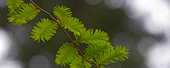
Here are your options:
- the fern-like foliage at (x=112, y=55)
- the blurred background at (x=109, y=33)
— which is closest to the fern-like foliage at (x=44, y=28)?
the fern-like foliage at (x=112, y=55)

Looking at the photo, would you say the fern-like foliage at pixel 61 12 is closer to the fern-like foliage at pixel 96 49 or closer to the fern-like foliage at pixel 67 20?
the fern-like foliage at pixel 67 20

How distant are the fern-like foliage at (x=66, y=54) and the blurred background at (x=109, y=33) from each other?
254cm

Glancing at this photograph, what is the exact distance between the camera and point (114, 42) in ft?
12.7

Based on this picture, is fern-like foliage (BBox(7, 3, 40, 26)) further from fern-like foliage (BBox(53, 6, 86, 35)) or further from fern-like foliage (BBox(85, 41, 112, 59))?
fern-like foliage (BBox(85, 41, 112, 59))

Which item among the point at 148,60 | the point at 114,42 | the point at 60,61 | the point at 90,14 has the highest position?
the point at 90,14

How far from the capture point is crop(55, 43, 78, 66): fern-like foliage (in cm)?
43

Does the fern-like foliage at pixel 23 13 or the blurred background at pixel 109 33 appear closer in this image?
the fern-like foliage at pixel 23 13

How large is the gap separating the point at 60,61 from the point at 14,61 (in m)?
3.72

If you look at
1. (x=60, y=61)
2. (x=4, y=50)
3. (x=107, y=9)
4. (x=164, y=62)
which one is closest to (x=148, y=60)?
(x=164, y=62)

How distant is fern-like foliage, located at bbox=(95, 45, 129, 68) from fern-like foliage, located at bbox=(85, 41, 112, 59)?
1 cm

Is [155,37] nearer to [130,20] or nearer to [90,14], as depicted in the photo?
[130,20]

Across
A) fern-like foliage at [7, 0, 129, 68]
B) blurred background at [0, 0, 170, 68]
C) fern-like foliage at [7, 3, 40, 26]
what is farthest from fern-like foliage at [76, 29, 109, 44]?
blurred background at [0, 0, 170, 68]

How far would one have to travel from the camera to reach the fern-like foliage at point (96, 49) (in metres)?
0.41

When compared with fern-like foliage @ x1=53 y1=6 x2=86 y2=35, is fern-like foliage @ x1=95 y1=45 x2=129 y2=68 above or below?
below
